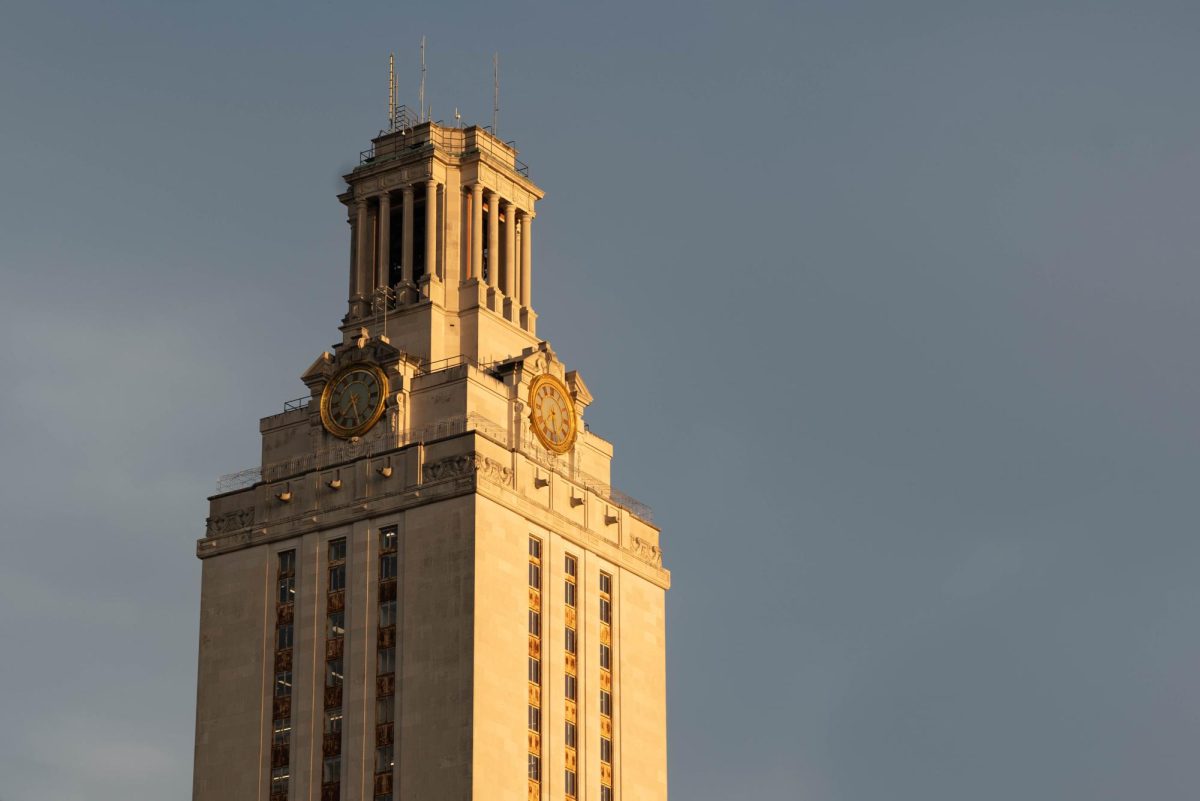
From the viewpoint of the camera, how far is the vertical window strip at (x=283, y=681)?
18888cm

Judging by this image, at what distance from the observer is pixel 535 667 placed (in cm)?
19000

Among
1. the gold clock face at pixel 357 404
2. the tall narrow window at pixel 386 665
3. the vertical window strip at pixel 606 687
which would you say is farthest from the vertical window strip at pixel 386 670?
the vertical window strip at pixel 606 687

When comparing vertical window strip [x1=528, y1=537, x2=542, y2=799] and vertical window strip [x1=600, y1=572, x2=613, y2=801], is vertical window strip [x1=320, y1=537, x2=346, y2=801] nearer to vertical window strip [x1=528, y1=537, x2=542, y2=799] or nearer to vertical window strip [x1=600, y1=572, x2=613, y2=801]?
vertical window strip [x1=528, y1=537, x2=542, y2=799]

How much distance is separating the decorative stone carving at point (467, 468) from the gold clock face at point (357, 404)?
7.83 metres

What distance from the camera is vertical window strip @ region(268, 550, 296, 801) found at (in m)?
189

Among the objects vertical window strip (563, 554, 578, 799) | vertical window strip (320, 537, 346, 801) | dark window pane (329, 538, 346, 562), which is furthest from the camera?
dark window pane (329, 538, 346, 562)

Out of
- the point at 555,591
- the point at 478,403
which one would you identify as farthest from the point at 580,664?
the point at 478,403

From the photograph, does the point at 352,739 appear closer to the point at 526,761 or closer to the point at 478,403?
the point at 526,761

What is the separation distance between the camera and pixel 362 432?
648 feet

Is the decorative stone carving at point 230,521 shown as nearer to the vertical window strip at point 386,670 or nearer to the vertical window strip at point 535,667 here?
the vertical window strip at point 386,670

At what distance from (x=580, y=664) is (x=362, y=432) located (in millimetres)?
20899

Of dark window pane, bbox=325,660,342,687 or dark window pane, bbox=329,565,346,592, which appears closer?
dark window pane, bbox=325,660,342,687

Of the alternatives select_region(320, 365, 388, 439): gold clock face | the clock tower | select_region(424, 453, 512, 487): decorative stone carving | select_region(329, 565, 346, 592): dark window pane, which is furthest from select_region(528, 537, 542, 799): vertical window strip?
select_region(320, 365, 388, 439): gold clock face

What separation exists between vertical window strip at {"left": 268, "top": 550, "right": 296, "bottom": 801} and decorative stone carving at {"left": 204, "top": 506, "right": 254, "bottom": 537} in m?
3.94
